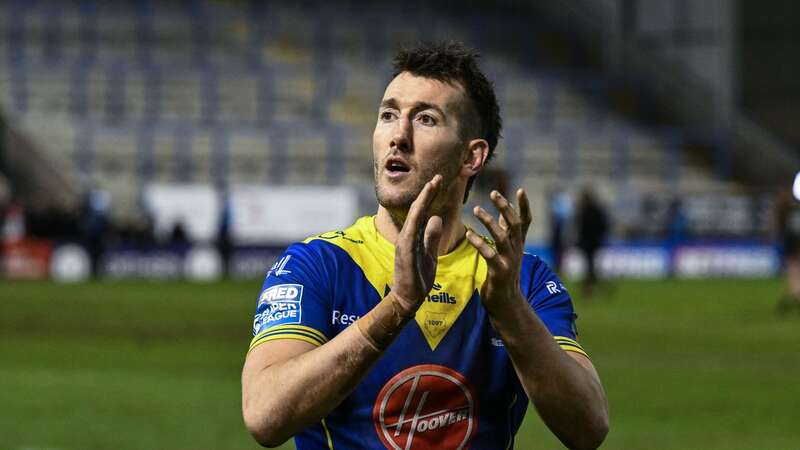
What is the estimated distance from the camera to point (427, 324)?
4516 mm

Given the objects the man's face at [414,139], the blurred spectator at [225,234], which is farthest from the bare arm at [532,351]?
the blurred spectator at [225,234]

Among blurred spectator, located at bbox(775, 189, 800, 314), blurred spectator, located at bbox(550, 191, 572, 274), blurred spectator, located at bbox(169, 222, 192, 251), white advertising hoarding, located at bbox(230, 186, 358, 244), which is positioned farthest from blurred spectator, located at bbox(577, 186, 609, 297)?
blurred spectator, located at bbox(169, 222, 192, 251)

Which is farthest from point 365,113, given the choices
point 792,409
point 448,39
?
point 448,39

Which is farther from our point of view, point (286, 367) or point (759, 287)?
point (759, 287)

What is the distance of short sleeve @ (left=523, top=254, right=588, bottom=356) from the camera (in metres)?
4.56

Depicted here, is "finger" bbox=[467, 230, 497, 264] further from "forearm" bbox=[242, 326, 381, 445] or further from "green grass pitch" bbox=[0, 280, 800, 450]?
"green grass pitch" bbox=[0, 280, 800, 450]

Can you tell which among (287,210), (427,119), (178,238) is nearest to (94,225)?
(178,238)

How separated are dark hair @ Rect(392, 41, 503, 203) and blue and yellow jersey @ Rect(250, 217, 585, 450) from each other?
44cm

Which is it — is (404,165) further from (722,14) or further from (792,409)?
(722,14)

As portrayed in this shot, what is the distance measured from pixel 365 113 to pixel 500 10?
7.35 metres

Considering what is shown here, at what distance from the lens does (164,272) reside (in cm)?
3906

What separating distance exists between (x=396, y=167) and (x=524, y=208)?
46cm

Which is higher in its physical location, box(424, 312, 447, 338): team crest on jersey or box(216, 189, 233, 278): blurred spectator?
box(424, 312, 447, 338): team crest on jersey

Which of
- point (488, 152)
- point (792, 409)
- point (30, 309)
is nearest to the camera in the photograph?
point (488, 152)
